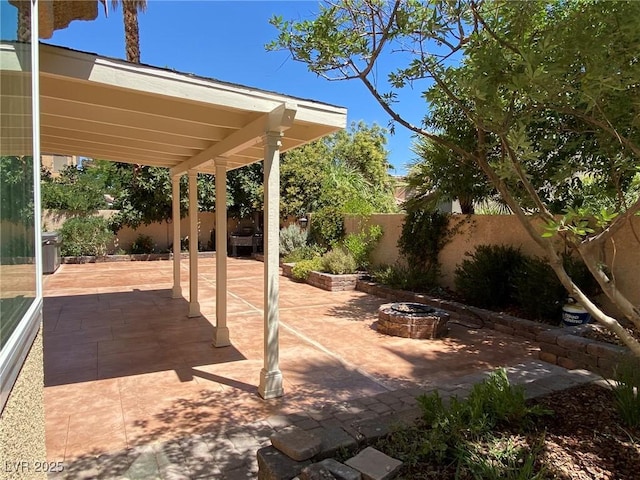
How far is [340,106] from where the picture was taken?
4.45 m

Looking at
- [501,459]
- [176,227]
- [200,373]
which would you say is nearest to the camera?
[501,459]

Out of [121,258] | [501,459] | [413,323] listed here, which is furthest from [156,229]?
[501,459]

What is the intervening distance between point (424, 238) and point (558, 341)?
436cm

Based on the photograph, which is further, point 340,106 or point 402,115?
point 340,106

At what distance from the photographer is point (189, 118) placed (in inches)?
166

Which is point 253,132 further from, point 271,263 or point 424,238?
point 424,238

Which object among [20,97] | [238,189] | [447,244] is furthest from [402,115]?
[238,189]

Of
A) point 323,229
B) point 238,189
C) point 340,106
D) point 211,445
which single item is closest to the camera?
point 211,445

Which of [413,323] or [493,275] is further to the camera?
[493,275]

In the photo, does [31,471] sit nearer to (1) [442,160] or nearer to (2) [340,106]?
(2) [340,106]

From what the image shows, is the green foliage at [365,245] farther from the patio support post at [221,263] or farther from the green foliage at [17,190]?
the green foliage at [17,190]

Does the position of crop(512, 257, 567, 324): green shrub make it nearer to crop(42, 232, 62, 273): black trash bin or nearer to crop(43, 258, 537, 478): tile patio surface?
crop(43, 258, 537, 478): tile patio surface

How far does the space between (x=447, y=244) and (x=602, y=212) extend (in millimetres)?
6678

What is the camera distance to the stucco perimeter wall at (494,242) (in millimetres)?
5781
